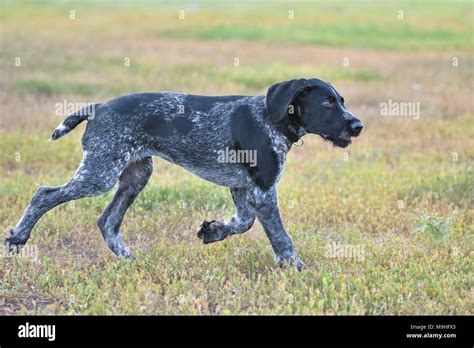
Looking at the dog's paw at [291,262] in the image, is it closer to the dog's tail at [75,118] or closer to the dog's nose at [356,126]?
the dog's nose at [356,126]

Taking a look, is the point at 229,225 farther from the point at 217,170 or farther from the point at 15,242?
the point at 15,242

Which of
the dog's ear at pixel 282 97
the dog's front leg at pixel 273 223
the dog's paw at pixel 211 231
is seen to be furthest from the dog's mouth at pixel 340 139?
the dog's paw at pixel 211 231

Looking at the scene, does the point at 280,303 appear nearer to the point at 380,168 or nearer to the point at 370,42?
the point at 380,168

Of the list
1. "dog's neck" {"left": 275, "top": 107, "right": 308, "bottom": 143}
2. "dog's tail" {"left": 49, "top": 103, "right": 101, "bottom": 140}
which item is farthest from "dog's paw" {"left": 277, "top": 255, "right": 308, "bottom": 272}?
"dog's tail" {"left": 49, "top": 103, "right": 101, "bottom": 140}

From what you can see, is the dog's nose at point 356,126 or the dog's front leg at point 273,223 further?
the dog's front leg at point 273,223

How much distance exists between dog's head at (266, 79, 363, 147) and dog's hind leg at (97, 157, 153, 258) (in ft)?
5.44

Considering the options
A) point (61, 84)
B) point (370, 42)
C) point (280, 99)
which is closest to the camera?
point (280, 99)

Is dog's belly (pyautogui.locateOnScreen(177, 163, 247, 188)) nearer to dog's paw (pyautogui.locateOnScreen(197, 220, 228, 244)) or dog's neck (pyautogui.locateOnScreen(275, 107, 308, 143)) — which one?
dog's paw (pyautogui.locateOnScreen(197, 220, 228, 244))

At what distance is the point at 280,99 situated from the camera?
7945 mm

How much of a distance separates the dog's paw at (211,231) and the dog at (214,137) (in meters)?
0.01

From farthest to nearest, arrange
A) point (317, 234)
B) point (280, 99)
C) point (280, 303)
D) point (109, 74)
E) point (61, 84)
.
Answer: point (109, 74) → point (61, 84) → point (317, 234) → point (280, 99) → point (280, 303)

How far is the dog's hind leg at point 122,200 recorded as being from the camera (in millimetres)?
8758
